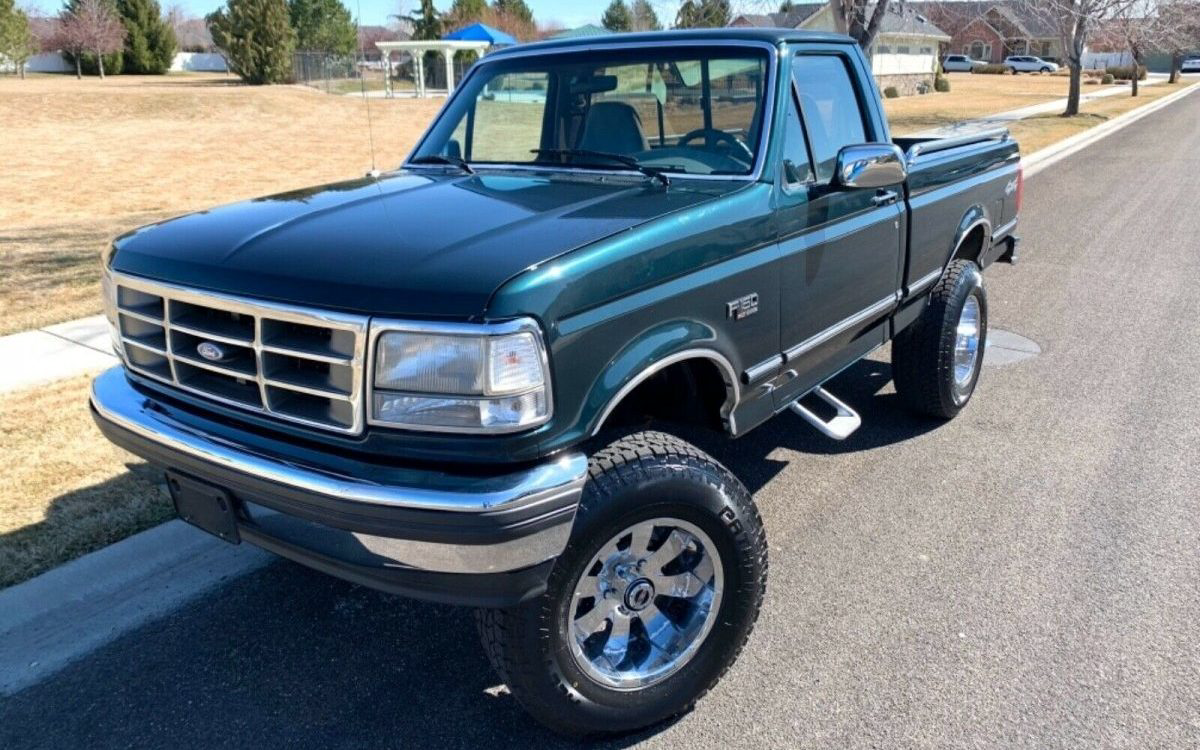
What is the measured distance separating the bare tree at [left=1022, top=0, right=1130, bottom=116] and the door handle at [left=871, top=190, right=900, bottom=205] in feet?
63.2

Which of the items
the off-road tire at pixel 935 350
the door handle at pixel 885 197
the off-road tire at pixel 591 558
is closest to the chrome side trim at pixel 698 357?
the off-road tire at pixel 591 558

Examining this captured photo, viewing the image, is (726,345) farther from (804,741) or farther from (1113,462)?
(1113,462)

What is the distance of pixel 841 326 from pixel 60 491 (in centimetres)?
353

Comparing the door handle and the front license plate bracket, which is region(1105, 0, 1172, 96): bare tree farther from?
the front license plate bracket

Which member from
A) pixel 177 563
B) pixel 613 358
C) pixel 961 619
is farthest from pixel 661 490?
pixel 177 563

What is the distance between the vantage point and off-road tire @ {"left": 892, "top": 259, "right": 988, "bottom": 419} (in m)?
4.84

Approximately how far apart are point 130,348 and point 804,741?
8.26 feet

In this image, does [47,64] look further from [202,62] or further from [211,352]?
[211,352]

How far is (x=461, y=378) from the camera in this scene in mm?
2354

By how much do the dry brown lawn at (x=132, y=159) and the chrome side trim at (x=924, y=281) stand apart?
581 centimetres


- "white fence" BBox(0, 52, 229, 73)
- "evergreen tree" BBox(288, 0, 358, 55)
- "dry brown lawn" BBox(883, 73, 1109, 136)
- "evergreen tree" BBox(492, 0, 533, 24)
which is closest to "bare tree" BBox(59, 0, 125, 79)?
"white fence" BBox(0, 52, 229, 73)

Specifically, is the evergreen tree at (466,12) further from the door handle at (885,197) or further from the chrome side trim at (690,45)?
the door handle at (885,197)

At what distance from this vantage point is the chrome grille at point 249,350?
2.45 metres

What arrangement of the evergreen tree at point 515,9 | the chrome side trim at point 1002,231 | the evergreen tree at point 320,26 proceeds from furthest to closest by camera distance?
the evergreen tree at point 515,9 < the evergreen tree at point 320,26 < the chrome side trim at point 1002,231
